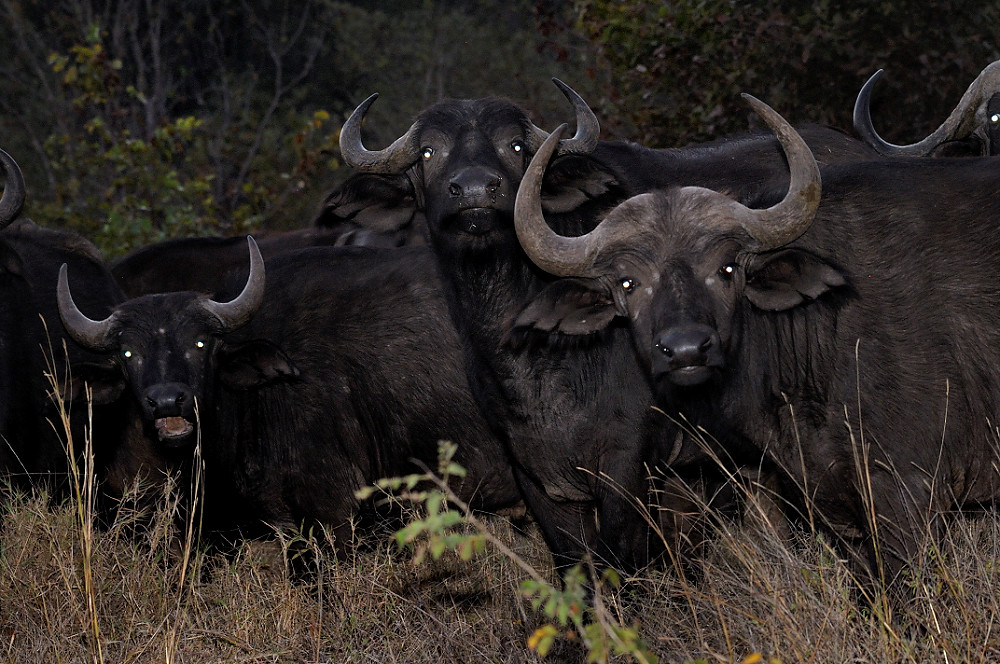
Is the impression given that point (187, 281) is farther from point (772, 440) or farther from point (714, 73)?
point (772, 440)

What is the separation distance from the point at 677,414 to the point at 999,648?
5.53 ft

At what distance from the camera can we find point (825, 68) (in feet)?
29.3

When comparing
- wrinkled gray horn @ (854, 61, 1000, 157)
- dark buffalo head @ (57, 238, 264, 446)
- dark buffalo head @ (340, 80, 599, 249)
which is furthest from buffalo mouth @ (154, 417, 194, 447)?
wrinkled gray horn @ (854, 61, 1000, 157)

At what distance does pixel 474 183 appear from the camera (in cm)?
500

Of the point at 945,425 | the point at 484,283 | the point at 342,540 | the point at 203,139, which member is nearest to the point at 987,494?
the point at 945,425

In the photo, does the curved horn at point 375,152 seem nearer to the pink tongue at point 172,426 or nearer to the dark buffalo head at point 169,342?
the dark buffalo head at point 169,342

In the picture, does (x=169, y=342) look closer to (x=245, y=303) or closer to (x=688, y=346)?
(x=245, y=303)

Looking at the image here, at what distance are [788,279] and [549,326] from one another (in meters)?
0.93

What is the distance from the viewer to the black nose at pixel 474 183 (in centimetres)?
498

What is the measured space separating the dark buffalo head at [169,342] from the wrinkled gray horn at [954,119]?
3.43 metres

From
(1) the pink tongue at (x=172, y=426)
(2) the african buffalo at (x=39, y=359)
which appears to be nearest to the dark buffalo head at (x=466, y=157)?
(1) the pink tongue at (x=172, y=426)

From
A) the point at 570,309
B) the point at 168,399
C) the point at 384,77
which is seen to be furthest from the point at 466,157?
the point at 384,77

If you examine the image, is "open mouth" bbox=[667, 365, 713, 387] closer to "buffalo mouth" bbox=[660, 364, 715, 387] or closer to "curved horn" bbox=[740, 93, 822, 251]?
"buffalo mouth" bbox=[660, 364, 715, 387]

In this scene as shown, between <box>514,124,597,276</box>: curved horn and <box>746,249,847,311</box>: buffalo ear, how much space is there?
2.07ft
